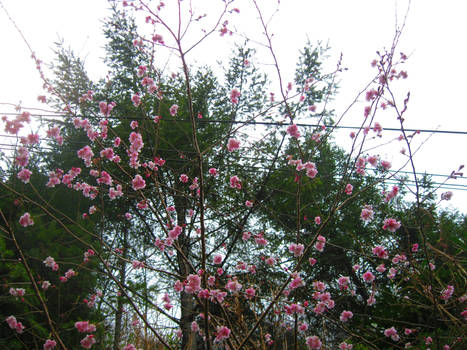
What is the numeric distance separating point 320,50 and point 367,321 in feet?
24.4

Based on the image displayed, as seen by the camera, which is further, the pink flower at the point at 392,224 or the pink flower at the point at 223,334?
the pink flower at the point at 392,224

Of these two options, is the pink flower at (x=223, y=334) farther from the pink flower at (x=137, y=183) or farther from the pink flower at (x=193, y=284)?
the pink flower at (x=137, y=183)

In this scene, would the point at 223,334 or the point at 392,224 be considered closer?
the point at 223,334

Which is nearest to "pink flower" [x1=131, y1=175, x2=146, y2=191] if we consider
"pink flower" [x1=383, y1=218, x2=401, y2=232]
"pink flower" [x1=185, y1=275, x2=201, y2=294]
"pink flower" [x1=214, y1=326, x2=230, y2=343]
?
"pink flower" [x1=185, y1=275, x2=201, y2=294]

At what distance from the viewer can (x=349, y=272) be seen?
9570 millimetres

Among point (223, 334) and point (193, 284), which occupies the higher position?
point (193, 284)

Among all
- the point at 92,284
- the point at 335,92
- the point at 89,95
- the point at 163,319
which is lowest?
the point at 163,319

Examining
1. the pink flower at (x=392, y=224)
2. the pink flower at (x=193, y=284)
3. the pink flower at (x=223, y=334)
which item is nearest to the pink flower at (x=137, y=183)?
the pink flower at (x=193, y=284)

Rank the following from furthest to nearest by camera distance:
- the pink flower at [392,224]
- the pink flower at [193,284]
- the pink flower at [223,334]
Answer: the pink flower at [392,224]
the pink flower at [223,334]
the pink flower at [193,284]

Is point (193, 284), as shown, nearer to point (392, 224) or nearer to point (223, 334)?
point (223, 334)

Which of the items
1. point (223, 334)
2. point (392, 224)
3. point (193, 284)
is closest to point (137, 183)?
point (193, 284)

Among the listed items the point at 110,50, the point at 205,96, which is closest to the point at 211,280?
the point at 205,96

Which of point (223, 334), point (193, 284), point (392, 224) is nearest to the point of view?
point (193, 284)

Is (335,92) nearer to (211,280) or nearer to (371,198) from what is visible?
(371,198)
